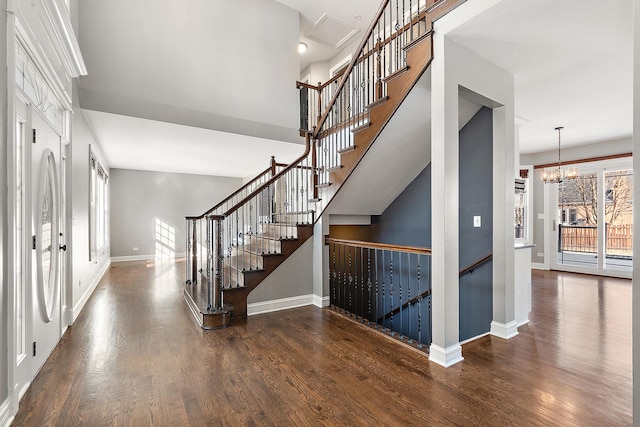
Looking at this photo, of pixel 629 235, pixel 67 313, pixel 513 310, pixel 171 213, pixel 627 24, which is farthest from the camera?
pixel 171 213

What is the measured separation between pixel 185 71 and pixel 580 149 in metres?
8.48

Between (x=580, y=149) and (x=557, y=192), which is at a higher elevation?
(x=580, y=149)

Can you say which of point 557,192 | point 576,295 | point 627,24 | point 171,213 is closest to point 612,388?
point 627,24

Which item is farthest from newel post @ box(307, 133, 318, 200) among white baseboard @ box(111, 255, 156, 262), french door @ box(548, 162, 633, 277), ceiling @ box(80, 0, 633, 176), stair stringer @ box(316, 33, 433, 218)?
white baseboard @ box(111, 255, 156, 262)

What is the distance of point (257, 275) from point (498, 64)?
350 centimetres

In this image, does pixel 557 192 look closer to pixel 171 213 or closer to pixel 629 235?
pixel 629 235

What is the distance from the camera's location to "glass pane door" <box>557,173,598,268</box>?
267 inches

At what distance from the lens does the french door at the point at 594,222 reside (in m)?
6.36

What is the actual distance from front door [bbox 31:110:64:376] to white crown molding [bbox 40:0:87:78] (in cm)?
77

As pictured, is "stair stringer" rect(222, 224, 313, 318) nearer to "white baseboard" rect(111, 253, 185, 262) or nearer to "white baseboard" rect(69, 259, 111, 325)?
"white baseboard" rect(69, 259, 111, 325)

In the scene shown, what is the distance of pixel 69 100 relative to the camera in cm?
336

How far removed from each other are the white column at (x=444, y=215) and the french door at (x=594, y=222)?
20.6 feet

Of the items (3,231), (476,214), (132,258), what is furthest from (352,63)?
(132,258)

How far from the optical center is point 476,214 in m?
3.51
